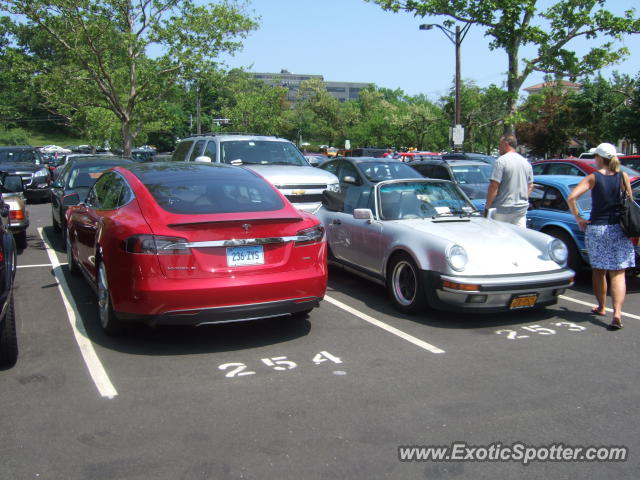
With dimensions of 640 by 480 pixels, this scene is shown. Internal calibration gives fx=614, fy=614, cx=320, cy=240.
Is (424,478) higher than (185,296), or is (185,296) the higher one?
(185,296)

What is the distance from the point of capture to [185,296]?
484 centimetres

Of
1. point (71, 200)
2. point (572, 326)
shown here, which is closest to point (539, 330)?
point (572, 326)

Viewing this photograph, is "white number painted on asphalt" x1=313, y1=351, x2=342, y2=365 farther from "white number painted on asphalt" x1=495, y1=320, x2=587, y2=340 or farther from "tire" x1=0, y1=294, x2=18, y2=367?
"tire" x1=0, y1=294, x2=18, y2=367

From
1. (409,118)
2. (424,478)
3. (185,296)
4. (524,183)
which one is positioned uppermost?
(409,118)

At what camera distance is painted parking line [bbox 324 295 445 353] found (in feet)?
17.8

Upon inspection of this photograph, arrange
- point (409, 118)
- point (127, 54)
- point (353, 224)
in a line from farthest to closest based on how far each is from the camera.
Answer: point (409, 118) < point (127, 54) < point (353, 224)

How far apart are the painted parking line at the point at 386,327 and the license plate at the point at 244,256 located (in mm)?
1586

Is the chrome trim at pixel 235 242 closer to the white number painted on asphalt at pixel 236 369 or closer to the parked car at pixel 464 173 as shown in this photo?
the white number painted on asphalt at pixel 236 369

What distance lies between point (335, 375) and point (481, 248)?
7.61 feet

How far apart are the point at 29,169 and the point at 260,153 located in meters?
11.7

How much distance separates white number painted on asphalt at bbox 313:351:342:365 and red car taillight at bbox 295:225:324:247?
96 centimetres

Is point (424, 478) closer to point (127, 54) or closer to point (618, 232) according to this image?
point (618, 232)

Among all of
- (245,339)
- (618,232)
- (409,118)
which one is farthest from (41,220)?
(409,118)

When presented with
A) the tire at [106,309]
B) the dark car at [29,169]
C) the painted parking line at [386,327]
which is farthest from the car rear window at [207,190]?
the dark car at [29,169]
